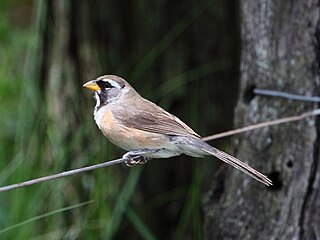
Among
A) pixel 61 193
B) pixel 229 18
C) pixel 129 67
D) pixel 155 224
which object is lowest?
pixel 155 224

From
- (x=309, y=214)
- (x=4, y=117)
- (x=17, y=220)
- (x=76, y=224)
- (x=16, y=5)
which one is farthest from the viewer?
(x=16, y=5)

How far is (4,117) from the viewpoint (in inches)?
215

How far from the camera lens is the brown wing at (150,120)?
3.14 m

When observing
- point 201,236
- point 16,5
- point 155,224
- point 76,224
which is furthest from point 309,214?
point 16,5

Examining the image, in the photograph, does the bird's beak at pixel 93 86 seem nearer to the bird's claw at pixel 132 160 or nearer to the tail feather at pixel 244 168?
the bird's claw at pixel 132 160

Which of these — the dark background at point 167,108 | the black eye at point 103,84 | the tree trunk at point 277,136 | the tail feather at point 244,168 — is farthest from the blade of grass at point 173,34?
the tail feather at point 244,168

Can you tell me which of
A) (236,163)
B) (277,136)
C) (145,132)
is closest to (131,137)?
(145,132)

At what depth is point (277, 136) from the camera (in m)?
3.45

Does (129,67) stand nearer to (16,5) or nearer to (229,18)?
(229,18)

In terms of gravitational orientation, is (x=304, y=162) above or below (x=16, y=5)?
below

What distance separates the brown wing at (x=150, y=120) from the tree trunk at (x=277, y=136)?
1.50ft

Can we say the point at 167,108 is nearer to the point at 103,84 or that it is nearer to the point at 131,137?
the point at 103,84

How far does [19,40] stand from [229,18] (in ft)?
5.45

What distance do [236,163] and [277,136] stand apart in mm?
719
